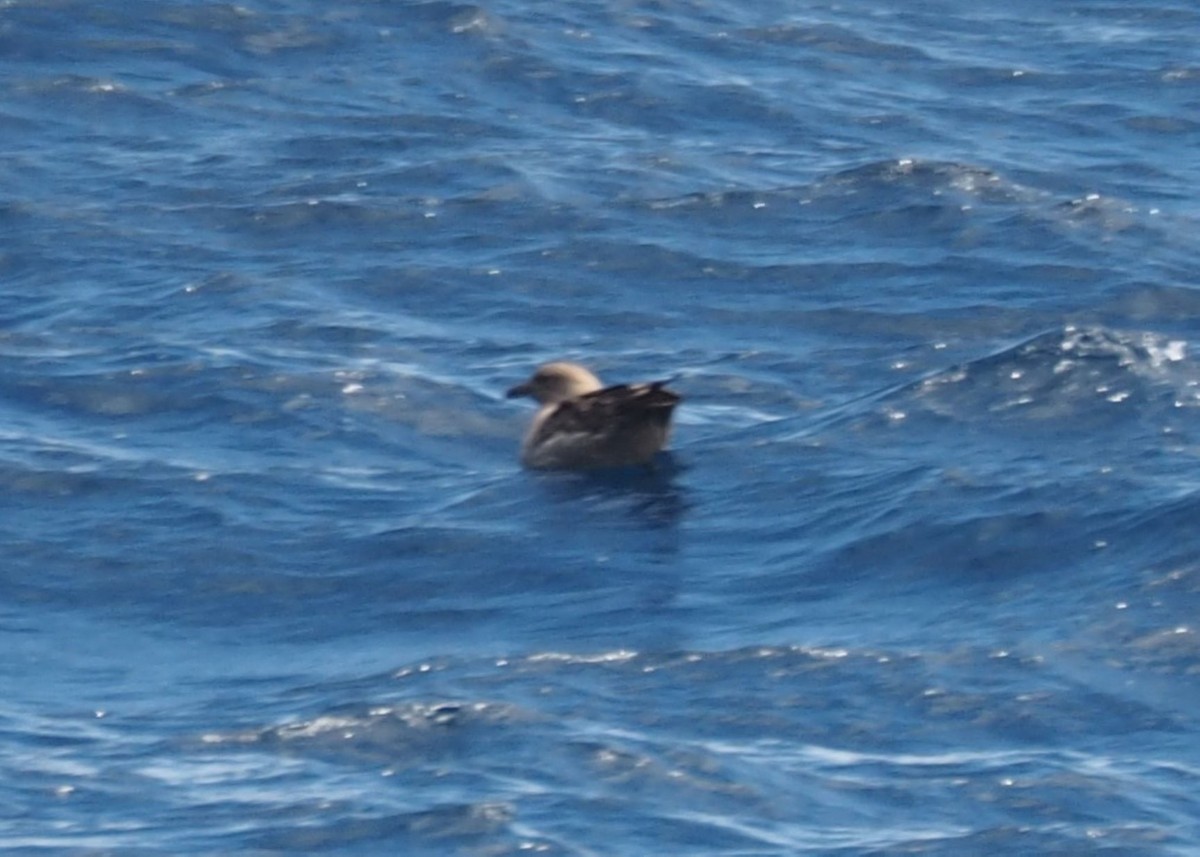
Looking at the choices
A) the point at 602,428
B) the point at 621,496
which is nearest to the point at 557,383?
the point at 602,428

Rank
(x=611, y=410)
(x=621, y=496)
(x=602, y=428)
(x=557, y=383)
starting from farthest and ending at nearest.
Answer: (x=557, y=383) < (x=602, y=428) < (x=611, y=410) < (x=621, y=496)

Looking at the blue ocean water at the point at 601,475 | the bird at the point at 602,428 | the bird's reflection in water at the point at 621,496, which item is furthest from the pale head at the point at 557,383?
the bird's reflection in water at the point at 621,496

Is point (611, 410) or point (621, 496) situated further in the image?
point (611, 410)

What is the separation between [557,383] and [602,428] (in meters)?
0.66

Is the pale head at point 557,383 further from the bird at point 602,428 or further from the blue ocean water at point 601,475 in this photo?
the blue ocean water at point 601,475

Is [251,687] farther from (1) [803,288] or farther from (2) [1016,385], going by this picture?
(1) [803,288]

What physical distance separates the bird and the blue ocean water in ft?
0.53

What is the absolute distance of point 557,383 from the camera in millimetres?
14695

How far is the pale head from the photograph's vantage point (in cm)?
1464

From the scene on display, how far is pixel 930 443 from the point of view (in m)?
14.1

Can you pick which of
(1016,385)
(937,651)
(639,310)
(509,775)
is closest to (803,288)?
(639,310)

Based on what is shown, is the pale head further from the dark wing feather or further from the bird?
the dark wing feather

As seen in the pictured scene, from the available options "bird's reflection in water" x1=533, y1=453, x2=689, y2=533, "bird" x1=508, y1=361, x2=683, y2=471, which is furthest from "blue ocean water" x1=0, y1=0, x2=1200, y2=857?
"bird" x1=508, y1=361, x2=683, y2=471

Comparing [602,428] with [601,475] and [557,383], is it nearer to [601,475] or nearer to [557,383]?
[601,475]
